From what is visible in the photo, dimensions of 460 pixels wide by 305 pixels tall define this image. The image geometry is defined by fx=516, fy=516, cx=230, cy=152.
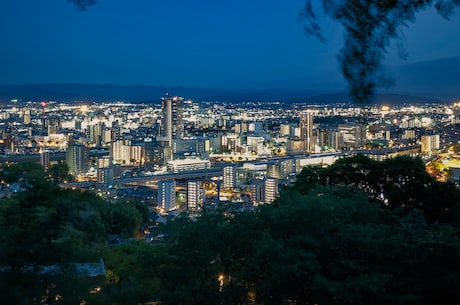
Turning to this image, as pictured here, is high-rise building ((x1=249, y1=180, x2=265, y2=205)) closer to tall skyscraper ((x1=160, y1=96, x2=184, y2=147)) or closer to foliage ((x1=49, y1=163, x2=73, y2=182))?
foliage ((x1=49, y1=163, x2=73, y2=182))

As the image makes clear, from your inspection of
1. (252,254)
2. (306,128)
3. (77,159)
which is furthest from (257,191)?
(306,128)

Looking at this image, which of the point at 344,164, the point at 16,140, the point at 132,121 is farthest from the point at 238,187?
the point at 132,121

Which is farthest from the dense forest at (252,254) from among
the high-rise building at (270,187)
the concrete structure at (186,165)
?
the concrete structure at (186,165)

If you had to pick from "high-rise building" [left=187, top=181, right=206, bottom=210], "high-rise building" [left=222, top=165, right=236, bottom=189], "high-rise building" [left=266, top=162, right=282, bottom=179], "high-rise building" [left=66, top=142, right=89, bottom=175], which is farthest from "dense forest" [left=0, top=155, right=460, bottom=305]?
"high-rise building" [left=66, top=142, right=89, bottom=175]

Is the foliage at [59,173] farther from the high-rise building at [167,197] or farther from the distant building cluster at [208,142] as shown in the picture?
the high-rise building at [167,197]

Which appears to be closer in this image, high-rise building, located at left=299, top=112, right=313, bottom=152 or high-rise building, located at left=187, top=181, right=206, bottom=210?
high-rise building, located at left=187, top=181, right=206, bottom=210

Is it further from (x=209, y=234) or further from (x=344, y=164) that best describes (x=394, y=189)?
(x=209, y=234)
